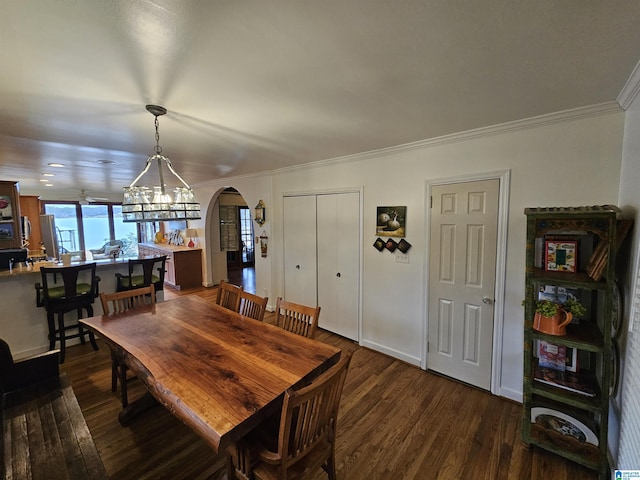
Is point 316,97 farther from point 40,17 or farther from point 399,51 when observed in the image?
point 40,17

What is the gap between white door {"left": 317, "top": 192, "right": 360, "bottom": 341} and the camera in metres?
3.49

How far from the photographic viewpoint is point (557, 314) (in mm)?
1838

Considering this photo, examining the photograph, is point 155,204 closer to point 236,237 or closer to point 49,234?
point 236,237

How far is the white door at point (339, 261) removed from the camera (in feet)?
11.4

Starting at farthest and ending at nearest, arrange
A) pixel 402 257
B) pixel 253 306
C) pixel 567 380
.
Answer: pixel 402 257
pixel 253 306
pixel 567 380

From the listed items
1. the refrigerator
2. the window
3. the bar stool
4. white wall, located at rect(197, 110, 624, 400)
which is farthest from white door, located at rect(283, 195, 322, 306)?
the refrigerator

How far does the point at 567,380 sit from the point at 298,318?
194 centimetres

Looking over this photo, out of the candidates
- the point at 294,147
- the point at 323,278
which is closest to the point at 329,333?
the point at 323,278

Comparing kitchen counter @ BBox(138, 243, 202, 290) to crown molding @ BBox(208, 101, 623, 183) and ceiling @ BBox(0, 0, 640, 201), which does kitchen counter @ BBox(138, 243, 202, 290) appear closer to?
ceiling @ BBox(0, 0, 640, 201)

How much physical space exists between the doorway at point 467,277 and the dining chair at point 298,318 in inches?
56.0

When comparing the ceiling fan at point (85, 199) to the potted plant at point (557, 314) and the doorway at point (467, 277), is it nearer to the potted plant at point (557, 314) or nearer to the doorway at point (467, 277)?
the doorway at point (467, 277)

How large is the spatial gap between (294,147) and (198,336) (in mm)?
2085

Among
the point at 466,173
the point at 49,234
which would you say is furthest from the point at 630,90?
the point at 49,234

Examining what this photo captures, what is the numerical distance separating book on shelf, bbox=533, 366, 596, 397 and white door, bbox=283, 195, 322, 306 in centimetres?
265
